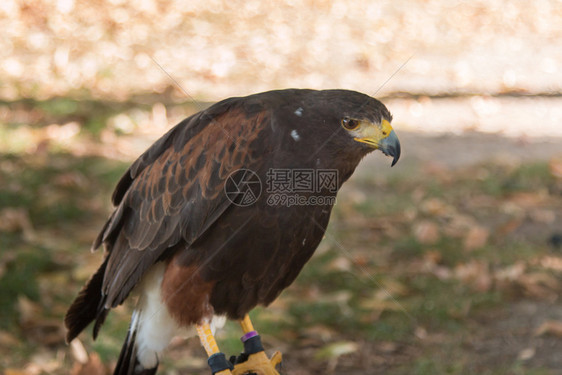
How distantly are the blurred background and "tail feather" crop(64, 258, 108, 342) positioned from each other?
0.49 metres

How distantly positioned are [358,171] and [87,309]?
4192 mm

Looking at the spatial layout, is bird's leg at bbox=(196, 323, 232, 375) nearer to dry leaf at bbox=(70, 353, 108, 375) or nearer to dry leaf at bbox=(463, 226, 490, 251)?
dry leaf at bbox=(70, 353, 108, 375)

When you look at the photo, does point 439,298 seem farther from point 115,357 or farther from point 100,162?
point 100,162

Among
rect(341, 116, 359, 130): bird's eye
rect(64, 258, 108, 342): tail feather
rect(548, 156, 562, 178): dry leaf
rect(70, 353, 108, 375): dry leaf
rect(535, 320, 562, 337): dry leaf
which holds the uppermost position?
rect(548, 156, 562, 178): dry leaf

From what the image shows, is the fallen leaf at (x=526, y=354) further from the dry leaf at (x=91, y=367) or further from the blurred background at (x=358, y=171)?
the dry leaf at (x=91, y=367)

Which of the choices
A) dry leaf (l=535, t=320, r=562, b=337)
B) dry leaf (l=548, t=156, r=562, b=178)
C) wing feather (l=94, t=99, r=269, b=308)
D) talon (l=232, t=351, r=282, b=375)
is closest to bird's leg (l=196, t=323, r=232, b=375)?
talon (l=232, t=351, r=282, b=375)

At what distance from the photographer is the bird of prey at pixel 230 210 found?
8.58 ft

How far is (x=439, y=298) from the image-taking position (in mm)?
4746

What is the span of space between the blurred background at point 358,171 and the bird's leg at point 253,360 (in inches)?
39.8

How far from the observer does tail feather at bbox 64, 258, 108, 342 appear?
3.14 meters

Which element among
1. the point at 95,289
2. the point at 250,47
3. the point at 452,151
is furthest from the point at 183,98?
the point at 95,289

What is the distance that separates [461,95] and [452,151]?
1.81m

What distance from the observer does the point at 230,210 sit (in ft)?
8.87

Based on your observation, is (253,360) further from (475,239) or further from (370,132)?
(475,239)
